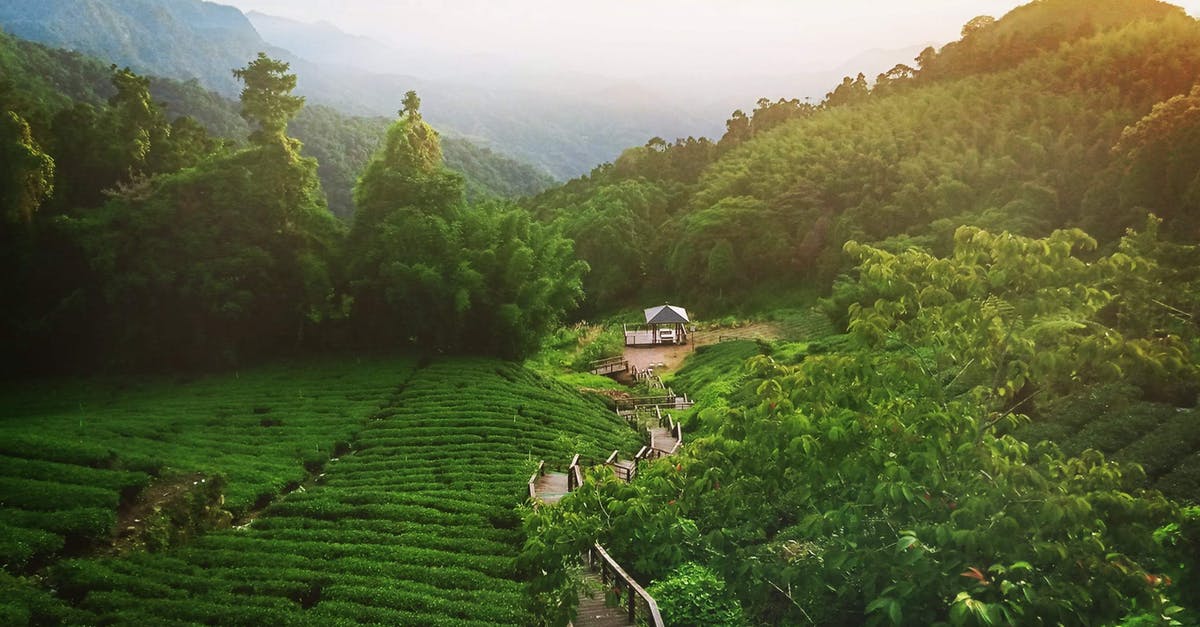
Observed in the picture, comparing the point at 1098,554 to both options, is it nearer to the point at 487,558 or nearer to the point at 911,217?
the point at 487,558

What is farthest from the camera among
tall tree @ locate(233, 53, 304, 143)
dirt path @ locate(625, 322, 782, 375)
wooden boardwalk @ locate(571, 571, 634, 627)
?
dirt path @ locate(625, 322, 782, 375)

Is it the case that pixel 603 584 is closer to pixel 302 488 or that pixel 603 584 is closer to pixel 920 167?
pixel 302 488

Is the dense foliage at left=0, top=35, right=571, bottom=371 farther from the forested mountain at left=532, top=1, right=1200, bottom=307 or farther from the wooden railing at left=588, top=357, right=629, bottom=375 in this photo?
the forested mountain at left=532, top=1, right=1200, bottom=307

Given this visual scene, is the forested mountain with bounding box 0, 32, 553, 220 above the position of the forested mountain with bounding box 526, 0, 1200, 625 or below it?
above

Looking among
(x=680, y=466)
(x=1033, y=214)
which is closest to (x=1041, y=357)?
(x=680, y=466)

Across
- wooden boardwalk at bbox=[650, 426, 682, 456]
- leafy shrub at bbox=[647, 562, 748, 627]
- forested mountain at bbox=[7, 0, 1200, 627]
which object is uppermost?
forested mountain at bbox=[7, 0, 1200, 627]

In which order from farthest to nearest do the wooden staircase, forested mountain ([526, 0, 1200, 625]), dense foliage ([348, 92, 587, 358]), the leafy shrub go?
dense foliage ([348, 92, 587, 358]) → the leafy shrub → the wooden staircase → forested mountain ([526, 0, 1200, 625])

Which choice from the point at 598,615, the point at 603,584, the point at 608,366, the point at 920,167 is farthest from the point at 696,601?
the point at 920,167

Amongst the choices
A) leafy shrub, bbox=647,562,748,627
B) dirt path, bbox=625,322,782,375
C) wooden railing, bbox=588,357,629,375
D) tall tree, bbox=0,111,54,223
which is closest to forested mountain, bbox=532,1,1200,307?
dirt path, bbox=625,322,782,375
